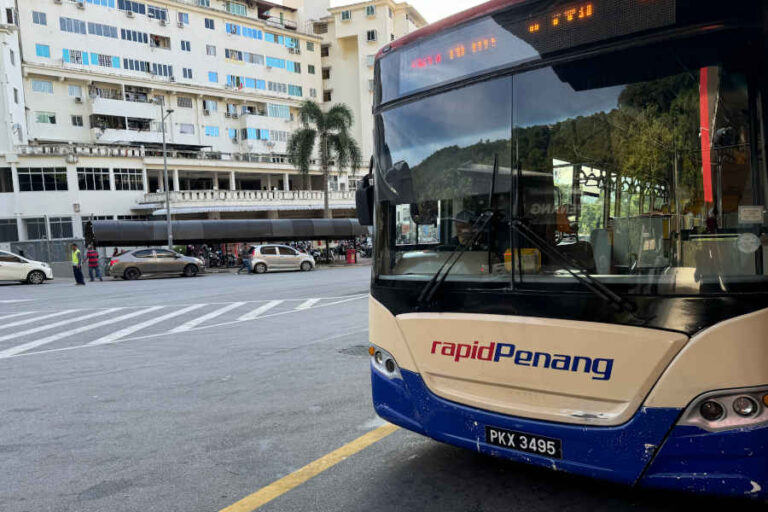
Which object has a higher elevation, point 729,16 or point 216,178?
point 216,178

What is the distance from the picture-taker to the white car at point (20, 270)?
983 inches

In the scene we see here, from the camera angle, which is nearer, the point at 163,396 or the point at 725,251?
the point at 725,251

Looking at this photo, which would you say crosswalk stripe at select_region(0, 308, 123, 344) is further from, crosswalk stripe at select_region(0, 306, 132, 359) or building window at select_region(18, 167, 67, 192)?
building window at select_region(18, 167, 67, 192)

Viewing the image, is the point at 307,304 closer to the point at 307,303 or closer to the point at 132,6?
the point at 307,303

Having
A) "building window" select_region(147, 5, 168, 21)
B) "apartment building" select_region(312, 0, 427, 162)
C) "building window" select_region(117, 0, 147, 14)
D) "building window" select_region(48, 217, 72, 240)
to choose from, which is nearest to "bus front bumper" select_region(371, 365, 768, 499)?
"building window" select_region(48, 217, 72, 240)

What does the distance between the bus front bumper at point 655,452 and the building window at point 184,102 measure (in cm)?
6181

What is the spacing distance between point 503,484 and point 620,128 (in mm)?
2203

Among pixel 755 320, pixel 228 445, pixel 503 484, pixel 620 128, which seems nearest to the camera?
pixel 755 320

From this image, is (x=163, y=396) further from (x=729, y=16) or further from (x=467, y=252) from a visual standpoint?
(x=729, y=16)

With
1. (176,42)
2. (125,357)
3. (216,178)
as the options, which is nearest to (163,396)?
(125,357)

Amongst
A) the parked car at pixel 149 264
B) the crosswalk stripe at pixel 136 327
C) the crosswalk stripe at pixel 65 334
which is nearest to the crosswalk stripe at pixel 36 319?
the crosswalk stripe at pixel 65 334

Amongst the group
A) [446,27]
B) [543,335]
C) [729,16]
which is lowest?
[543,335]

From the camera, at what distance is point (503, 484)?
3615 millimetres

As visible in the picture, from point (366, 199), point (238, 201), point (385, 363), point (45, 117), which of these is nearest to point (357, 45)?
point (238, 201)
